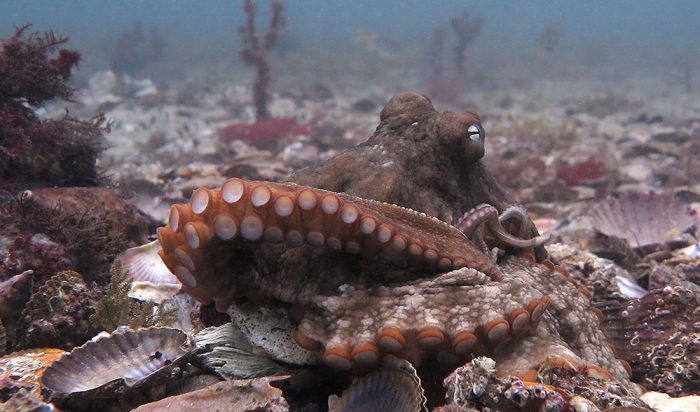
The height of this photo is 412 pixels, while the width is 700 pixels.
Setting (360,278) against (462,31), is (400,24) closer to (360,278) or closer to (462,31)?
(462,31)

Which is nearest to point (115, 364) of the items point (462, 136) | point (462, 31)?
point (462, 136)

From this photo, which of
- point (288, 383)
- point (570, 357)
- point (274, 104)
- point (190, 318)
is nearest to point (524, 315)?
point (570, 357)

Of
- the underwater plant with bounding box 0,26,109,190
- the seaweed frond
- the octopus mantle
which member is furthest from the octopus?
the underwater plant with bounding box 0,26,109,190

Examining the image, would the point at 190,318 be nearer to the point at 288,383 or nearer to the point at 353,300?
the point at 288,383

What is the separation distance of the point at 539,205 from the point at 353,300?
6.33 m

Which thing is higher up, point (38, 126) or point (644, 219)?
point (38, 126)

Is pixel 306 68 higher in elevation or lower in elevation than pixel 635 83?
higher

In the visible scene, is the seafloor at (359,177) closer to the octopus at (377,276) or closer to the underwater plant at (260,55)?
the octopus at (377,276)

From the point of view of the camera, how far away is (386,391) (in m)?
2.23

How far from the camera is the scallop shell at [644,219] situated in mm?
5777

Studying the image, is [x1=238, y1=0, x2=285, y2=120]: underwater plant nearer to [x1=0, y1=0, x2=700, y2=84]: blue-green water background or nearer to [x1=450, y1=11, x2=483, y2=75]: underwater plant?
[x1=450, y1=11, x2=483, y2=75]: underwater plant

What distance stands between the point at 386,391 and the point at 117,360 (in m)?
1.32

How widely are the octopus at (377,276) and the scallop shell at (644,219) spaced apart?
3.33 m

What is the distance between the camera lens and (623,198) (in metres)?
6.16
